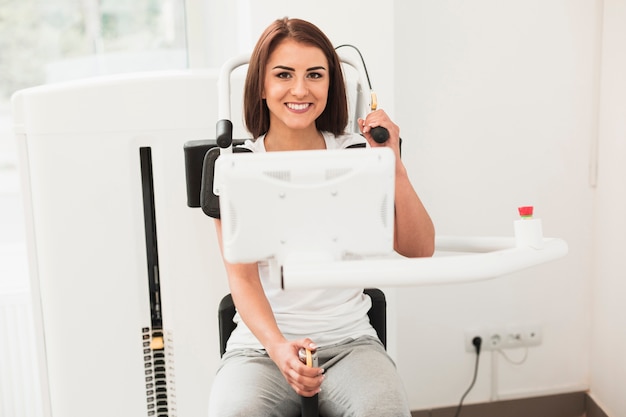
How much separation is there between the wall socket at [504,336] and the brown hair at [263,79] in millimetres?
1091

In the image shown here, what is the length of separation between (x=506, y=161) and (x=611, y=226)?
0.40 meters

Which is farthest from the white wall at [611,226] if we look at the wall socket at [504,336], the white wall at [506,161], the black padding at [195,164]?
the black padding at [195,164]

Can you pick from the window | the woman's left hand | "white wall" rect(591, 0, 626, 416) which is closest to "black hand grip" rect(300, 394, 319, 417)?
the woman's left hand

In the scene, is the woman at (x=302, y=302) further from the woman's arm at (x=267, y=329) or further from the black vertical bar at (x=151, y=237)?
the black vertical bar at (x=151, y=237)

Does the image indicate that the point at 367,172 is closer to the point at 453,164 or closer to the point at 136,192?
the point at 136,192

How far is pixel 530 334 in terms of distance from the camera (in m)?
2.25

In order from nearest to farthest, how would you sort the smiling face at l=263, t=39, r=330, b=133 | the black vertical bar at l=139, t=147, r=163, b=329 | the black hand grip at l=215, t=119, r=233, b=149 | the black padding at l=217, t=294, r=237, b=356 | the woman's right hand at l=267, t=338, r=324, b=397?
the woman's right hand at l=267, t=338, r=324, b=397 < the black hand grip at l=215, t=119, r=233, b=149 < the smiling face at l=263, t=39, r=330, b=133 < the black padding at l=217, t=294, r=237, b=356 < the black vertical bar at l=139, t=147, r=163, b=329

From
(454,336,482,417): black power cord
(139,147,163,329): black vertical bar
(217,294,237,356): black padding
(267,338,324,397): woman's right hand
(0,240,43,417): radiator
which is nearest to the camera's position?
(267,338,324,397): woman's right hand

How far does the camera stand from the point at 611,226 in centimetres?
211

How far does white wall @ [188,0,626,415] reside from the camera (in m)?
2.03

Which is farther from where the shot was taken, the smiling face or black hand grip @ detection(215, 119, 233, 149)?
the smiling face

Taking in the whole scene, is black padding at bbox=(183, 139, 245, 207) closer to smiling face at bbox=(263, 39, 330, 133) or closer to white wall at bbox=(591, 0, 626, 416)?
smiling face at bbox=(263, 39, 330, 133)

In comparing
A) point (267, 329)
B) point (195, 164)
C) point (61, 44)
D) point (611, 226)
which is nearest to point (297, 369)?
→ point (267, 329)

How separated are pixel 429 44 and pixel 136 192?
1030 millimetres
